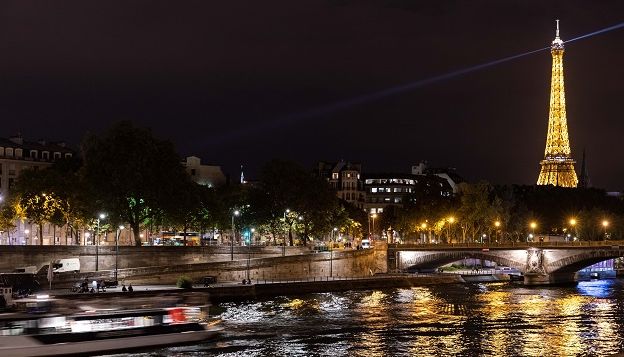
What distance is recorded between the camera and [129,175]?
84688 mm

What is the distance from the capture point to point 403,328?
167ft

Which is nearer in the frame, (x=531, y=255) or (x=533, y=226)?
(x=531, y=255)

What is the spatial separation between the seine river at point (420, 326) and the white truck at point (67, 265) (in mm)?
16597

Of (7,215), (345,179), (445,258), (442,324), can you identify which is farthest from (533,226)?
(442,324)

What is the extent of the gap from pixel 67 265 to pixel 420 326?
32.9m

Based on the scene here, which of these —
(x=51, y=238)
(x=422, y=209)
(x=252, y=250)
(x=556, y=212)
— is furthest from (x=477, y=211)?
(x=51, y=238)

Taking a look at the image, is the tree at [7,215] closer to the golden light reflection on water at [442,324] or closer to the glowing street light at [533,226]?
the golden light reflection on water at [442,324]

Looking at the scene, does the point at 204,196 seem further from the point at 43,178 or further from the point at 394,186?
the point at 394,186

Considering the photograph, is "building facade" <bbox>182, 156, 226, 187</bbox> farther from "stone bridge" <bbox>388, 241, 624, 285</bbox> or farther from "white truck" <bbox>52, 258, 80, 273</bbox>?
"white truck" <bbox>52, 258, 80, 273</bbox>

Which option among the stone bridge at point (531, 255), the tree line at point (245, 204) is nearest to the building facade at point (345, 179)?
the tree line at point (245, 204)

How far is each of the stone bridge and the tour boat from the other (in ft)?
178

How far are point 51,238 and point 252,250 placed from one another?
101ft

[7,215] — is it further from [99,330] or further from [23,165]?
[99,330]

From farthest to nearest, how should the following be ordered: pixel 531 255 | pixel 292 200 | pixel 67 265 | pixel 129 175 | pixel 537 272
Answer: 1. pixel 292 200
2. pixel 531 255
3. pixel 537 272
4. pixel 129 175
5. pixel 67 265
